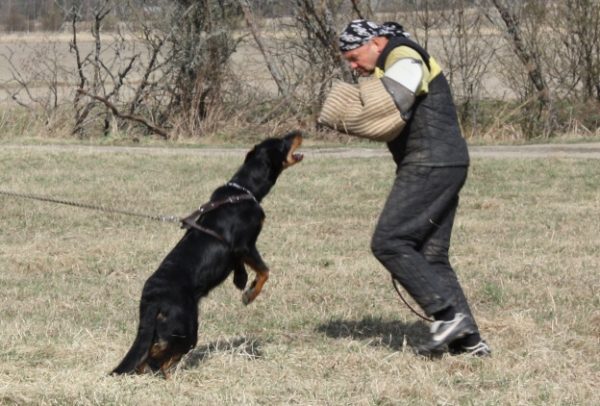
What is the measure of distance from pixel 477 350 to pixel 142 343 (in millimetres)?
1851

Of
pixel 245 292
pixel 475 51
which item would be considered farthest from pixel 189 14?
pixel 245 292

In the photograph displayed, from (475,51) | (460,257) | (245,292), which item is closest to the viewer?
(245,292)

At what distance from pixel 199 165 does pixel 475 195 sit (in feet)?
13.4

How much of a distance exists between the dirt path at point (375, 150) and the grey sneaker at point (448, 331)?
9.24 m

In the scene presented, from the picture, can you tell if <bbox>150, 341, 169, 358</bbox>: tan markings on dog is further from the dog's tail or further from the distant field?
the distant field

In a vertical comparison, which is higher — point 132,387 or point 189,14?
point 189,14

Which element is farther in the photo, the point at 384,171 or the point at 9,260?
the point at 384,171

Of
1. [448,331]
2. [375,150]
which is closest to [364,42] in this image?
[448,331]

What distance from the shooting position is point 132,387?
4.70m

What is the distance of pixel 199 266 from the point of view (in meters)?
5.04

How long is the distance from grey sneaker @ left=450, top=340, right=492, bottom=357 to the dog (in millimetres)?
1182

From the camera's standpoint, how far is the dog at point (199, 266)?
482 centimetres

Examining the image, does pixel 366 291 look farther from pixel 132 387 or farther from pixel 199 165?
pixel 199 165

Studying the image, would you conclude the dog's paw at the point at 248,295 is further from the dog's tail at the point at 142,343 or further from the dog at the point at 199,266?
the dog's tail at the point at 142,343
